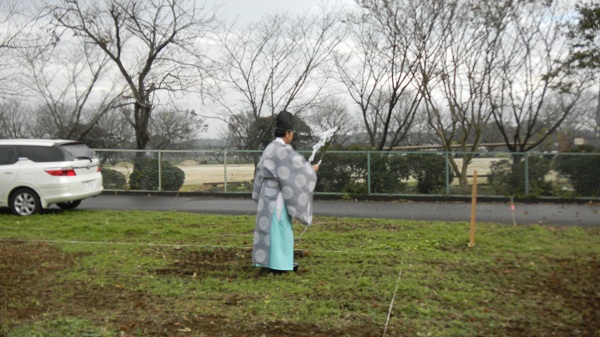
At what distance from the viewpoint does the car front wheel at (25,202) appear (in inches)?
528

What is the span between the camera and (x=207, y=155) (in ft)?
65.1

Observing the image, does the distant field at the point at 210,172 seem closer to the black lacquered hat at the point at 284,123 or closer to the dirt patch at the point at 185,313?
the dirt patch at the point at 185,313

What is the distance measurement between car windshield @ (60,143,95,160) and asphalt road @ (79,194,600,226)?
193 centimetres

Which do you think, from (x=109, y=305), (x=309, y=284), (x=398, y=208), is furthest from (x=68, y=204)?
(x=309, y=284)

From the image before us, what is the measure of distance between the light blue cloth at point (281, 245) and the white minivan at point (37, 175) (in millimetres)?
7571

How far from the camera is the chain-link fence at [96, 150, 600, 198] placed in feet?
57.8

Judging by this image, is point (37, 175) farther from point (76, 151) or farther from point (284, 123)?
point (284, 123)

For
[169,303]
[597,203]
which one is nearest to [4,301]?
[169,303]

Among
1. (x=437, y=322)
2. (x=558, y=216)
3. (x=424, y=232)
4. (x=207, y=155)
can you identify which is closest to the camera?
(x=437, y=322)

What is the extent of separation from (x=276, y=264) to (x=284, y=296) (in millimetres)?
920

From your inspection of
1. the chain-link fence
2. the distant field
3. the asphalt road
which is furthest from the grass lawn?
the distant field

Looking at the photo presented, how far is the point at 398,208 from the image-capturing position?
16.0 metres

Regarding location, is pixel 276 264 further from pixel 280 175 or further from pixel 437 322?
Answer: pixel 437 322

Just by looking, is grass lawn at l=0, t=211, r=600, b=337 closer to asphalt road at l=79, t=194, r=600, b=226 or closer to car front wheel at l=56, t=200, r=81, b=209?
asphalt road at l=79, t=194, r=600, b=226
